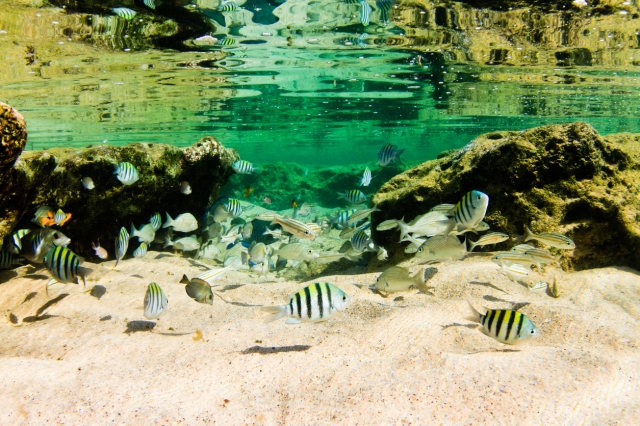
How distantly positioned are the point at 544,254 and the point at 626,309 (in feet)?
4.48

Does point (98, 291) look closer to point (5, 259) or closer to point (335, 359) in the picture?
point (5, 259)

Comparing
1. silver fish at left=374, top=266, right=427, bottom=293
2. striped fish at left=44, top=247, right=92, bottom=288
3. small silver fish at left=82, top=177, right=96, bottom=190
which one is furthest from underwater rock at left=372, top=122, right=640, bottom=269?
small silver fish at left=82, top=177, right=96, bottom=190

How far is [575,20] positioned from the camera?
10430 mm

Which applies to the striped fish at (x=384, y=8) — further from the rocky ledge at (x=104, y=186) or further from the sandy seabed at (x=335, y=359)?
the sandy seabed at (x=335, y=359)

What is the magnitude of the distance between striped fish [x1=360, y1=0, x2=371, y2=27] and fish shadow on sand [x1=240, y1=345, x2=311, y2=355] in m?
9.20

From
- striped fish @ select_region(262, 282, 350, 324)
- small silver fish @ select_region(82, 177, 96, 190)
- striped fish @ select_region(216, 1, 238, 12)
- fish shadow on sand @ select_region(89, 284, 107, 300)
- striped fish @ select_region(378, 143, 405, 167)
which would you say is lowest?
fish shadow on sand @ select_region(89, 284, 107, 300)

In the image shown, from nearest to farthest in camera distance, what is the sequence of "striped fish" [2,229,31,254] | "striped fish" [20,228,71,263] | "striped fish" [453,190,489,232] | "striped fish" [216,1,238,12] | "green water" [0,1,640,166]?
"striped fish" [453,190,489,232] → "striped fish" [20,228,71,263] → "striped fish" [2,229,31,254] → "striped fish" [216,1,238,12] → "green water" [0,1,640,166]

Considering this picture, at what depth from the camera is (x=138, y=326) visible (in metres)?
4.80

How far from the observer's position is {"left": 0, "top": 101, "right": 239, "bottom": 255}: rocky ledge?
610cm

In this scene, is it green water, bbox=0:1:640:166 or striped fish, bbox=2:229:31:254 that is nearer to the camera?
striped fish, bbox=2:229:31:254

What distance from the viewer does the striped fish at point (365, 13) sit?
970 centimetres

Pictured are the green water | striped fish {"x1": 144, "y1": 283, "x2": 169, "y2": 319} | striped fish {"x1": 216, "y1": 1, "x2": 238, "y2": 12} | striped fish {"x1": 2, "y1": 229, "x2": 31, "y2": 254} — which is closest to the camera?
striped fish {"x1": 144, "y1": 283, "x2": 169, "y2": 319}

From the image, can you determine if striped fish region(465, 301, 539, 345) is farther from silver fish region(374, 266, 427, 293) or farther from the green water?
the green water

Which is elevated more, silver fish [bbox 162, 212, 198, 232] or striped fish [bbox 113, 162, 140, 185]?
striped fish [bbox 113, 162, 140, 185]
